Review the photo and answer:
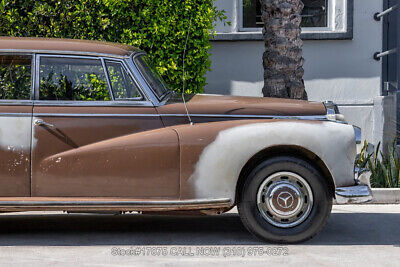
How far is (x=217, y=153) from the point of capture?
21.0 ft

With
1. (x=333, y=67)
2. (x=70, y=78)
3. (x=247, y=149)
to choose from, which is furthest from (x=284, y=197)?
(x=333, y=67)

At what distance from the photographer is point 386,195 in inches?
355

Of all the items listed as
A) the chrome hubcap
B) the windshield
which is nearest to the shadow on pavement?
the chrome hubcap

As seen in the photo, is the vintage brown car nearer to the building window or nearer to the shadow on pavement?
the shadow on pavement

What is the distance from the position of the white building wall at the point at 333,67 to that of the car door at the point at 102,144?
561 centimetres

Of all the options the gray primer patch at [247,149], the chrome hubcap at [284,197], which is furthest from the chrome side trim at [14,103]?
the chrome hubcap at [284,197]

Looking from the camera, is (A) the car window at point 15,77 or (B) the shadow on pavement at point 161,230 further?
(B) the shadow on pavement at point 161,230

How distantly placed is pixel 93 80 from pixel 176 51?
3716 mm

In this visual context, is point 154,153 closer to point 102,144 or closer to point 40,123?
point 102,144

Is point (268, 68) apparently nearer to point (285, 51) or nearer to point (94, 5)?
point (285, 51)

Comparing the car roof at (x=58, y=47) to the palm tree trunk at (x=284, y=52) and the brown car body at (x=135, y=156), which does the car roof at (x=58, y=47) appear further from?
the palm tree trunk at (x=284, y=52)

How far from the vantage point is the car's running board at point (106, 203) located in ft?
20.9

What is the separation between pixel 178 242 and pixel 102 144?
43.3 inches

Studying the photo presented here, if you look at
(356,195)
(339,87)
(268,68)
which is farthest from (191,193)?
(339,87)
